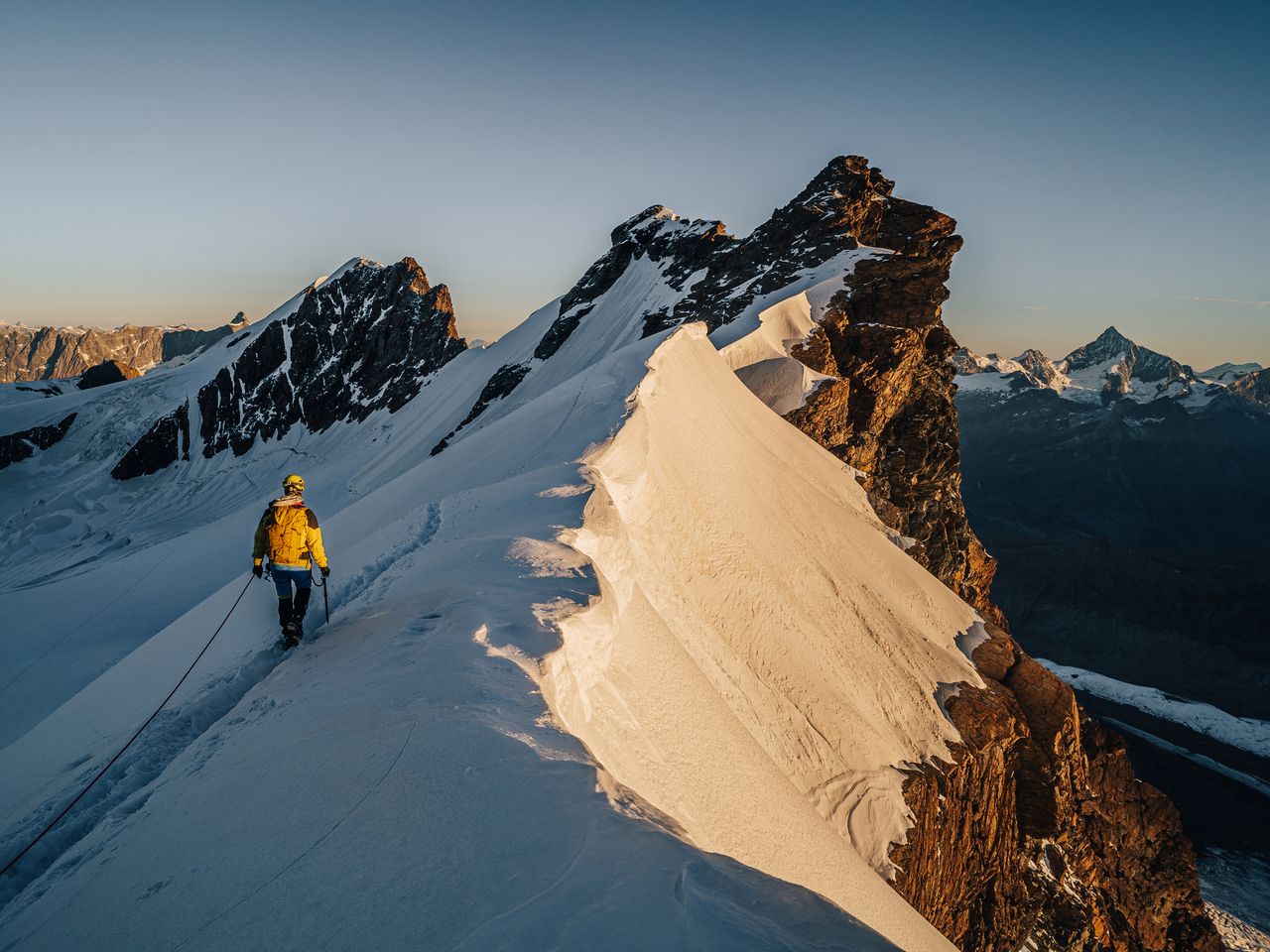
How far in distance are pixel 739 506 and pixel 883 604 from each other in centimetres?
627

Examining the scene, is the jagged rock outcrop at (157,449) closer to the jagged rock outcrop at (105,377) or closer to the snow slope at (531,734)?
the jagged rock outcrop at (105,377)

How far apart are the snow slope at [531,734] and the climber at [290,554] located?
0.39 m

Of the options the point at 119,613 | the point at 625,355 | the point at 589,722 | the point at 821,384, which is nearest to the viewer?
the point at 589,722

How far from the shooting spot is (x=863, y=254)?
32.2 meters

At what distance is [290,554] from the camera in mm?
7230

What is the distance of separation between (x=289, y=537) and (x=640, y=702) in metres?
4.73

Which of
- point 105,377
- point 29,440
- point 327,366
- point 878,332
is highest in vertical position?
point 878,332

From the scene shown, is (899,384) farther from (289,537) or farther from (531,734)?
(531,734)

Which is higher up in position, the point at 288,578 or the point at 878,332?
the point at 878,332

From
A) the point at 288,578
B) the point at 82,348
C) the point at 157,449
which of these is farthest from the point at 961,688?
the point at 82,348

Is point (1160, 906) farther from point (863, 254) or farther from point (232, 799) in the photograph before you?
point (232, 799)

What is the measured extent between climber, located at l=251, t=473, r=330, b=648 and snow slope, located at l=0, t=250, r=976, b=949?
386 mm

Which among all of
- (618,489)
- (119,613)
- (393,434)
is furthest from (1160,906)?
(393,434)

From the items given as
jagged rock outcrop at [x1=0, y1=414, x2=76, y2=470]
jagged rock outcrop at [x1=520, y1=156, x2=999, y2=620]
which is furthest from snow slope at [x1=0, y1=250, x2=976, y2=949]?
jagged rock outcrop at [x1=0, y1=414, x2=76, y2=470]
